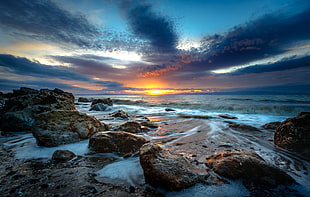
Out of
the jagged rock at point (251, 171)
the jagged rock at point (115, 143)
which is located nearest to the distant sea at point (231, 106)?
the jagged rock at point (115, 143)

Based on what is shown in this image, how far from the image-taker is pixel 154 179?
1.73 meters

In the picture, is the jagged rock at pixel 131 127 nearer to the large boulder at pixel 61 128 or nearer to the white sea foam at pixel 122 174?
the large boulder at pixel 61 128

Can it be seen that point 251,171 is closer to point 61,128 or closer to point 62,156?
point 62,156

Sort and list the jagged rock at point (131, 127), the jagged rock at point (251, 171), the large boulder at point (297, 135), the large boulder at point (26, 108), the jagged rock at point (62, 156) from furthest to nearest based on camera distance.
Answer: the jagged rock at point (131, 127)
the large boulder at point (26, 108)
the large boulder at point (297, 135)
the jagged rock at point (62, 156)
the jagged rock at point (251, 171)

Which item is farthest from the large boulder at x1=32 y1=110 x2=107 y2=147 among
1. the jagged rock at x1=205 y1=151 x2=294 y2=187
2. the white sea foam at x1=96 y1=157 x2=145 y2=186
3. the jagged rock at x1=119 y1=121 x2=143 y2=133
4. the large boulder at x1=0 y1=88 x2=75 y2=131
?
the jagged rock at x1=205 y1=151 x2=294 y2=187

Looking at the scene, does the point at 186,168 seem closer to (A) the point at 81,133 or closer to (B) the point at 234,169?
(B) the point at 234,169

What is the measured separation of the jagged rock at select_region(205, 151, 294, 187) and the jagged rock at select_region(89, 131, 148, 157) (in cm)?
176

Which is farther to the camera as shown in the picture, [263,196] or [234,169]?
[234,169]

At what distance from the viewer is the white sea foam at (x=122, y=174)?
75.3 inches

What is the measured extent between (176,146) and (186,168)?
1.63 metres

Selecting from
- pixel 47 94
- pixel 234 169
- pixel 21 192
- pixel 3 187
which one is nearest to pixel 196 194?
pixel 234 169

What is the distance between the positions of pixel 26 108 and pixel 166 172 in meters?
6.19

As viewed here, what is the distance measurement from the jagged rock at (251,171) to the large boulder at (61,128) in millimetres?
3416

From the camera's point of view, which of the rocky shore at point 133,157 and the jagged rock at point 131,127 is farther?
the jagged rock at point 131,127
